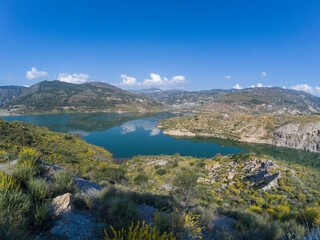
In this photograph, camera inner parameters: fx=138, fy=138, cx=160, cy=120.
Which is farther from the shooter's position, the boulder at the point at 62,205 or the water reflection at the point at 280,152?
the water reflection at the point at 280,152

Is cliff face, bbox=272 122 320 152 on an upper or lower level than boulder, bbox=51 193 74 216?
lower

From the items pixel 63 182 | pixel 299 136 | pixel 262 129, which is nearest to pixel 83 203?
pixel 63 182

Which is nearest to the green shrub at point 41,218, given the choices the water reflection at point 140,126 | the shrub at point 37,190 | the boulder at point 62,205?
the boulder at point 62,205

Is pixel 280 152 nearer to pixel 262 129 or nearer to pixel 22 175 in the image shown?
pixel 262 129

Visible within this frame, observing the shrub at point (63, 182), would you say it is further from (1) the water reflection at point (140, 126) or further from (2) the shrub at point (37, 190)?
(1) the water reflection at point (140, 126)

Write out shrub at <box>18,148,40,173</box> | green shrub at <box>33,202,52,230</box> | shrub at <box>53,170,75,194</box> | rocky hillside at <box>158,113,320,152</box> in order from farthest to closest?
rocky hillside at <box>158,113,320,152</box>
shrub at <box>18,148,40,173</box>
shrub at <box>53,170,75,194</box>
green shrub at <box>33,202,52,230</box>

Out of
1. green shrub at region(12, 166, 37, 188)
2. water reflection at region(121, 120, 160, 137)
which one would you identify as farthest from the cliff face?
green shrub at region(12, 166, 37, 188)

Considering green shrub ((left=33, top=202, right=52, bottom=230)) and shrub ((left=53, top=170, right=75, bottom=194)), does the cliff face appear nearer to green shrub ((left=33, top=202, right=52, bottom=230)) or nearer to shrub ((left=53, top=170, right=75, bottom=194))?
shrub ((left=53, top=170, right=75, bottom=194))
